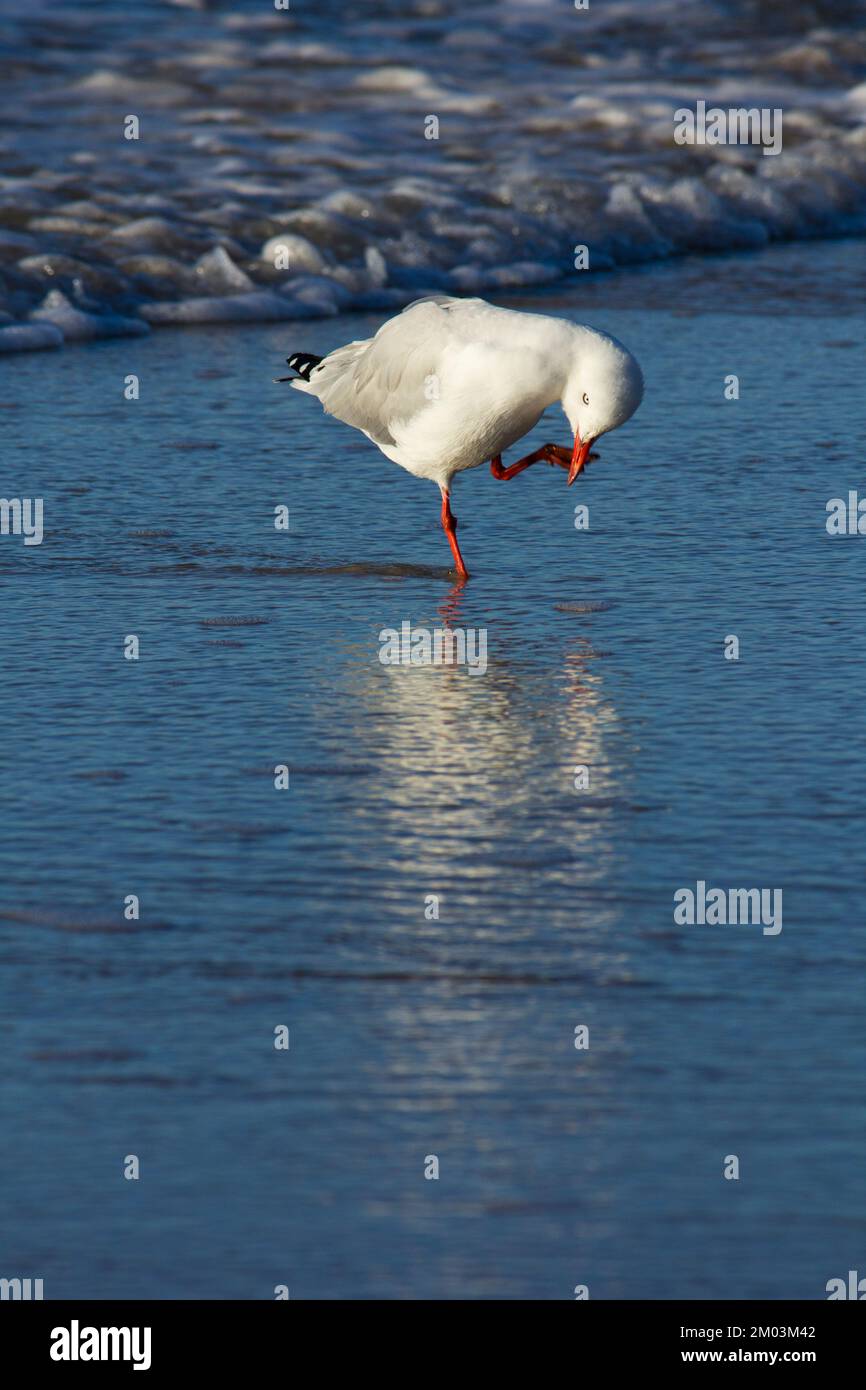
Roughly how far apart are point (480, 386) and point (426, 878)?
2638mm

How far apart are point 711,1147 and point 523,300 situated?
9229 mm

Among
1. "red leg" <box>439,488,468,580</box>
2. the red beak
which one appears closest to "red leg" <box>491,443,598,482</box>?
"red leg" <box>439,488,468,580</box>

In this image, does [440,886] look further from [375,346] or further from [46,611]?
[375,346]

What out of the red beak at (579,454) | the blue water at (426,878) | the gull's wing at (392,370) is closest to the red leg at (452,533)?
the blue water at (426,878)

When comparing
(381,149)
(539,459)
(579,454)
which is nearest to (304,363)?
(539,459)

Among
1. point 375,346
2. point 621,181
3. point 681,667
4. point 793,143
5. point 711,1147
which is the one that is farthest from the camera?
point 793,143

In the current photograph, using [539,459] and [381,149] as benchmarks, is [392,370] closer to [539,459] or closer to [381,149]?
[539,459]

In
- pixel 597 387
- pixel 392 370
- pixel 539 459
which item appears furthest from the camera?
pixel 539 459

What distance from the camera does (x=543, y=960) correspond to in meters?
4.11

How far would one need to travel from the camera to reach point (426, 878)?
4508mm

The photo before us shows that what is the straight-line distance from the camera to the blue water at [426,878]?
3.26 m

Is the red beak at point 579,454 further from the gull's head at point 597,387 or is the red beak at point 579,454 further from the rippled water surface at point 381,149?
the rippled water surface at point 381,149

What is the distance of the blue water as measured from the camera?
3.26 m
